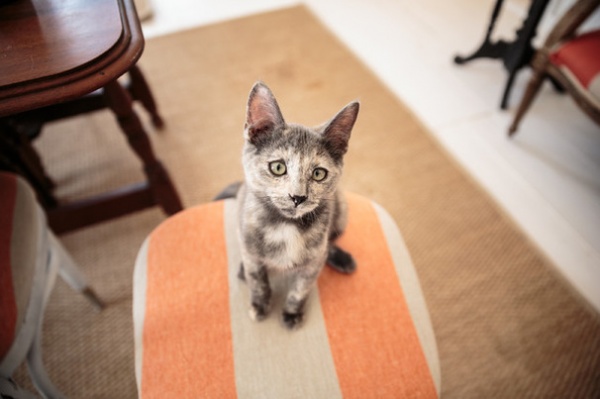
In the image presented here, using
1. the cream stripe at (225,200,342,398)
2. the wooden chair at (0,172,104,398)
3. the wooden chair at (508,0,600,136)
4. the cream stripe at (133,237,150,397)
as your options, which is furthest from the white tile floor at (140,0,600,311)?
the wooden chair at (0,172,104,398)

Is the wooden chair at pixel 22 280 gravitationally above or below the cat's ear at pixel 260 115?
below

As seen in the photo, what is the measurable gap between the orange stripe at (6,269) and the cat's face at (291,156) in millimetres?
590

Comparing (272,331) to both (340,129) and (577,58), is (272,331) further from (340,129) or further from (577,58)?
(577,58)

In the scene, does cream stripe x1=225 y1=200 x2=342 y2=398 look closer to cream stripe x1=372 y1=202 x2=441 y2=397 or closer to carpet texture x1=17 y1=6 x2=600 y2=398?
cream stripe x1=372 y1=202 x2=441 y2=397

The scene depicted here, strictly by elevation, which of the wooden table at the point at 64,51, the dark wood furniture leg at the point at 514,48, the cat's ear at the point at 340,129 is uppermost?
the wooden table at the point at 64,51

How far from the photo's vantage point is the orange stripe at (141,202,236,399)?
2.64ft

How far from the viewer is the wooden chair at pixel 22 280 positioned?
0.76m

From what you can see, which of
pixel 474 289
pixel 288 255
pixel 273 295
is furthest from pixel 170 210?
pixel 474 289

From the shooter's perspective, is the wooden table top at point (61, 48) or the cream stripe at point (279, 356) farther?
the cream stripe at point (279, 356)

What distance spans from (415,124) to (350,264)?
1.26m

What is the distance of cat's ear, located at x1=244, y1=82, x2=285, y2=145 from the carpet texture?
987mm

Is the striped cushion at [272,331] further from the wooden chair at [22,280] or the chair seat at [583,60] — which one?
the chair seat at [583,60]

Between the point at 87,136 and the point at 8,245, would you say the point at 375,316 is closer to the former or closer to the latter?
the point at 8,245

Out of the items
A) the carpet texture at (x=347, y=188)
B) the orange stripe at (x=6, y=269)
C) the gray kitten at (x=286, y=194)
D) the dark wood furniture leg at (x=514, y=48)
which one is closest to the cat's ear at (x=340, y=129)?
the gray kitten at (x=286, y=194)
